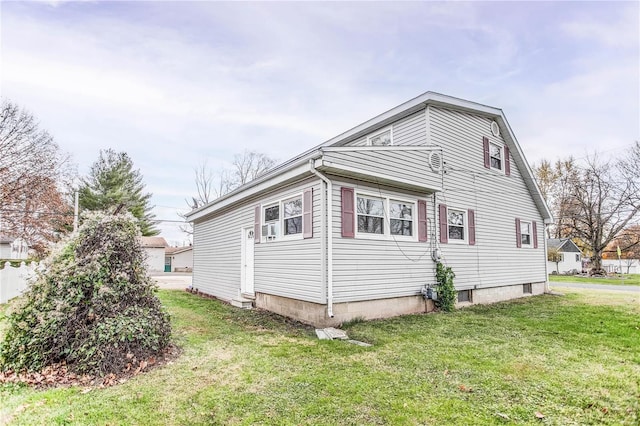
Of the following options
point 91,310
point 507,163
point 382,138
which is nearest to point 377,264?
point 382,138

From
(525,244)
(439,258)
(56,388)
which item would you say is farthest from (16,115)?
(525,244)

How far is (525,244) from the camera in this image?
1289 centimetres

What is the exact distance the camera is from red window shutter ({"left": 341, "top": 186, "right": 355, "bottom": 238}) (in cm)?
733

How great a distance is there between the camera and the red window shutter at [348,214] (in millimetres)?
7332

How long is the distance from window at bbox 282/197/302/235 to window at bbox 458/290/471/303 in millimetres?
5357

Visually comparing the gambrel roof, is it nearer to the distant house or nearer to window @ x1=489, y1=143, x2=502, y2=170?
window @ x1=489, y1=143, x2=502, y2=170

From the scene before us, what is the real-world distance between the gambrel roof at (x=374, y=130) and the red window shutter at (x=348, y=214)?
3.34 feet

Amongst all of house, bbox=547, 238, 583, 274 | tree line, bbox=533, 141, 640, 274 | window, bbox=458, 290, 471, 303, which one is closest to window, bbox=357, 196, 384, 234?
window, bbox=458, 290, 471, 303

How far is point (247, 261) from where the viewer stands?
1013cm

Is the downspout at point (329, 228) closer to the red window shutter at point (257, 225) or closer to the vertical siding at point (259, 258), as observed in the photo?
the vertical siding at point (259, 258)

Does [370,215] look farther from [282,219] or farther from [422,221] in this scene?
[282,219]

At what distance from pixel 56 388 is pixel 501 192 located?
12468mm

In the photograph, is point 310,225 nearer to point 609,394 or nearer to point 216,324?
point 216,324

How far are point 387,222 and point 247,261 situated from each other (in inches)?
170
